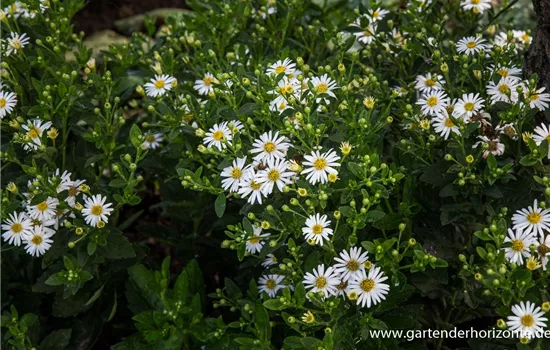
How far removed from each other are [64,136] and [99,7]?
7.83 ft

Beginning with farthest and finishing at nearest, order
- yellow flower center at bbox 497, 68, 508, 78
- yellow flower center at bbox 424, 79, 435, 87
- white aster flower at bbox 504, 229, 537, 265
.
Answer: yellow flower center at bbox 424, 79, 435, 87, yellow flower center at bbox 497, 68, 508, 78, white aster flower at bbox 504, 229, 537, 265

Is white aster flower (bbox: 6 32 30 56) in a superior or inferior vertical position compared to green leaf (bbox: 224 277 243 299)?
superior

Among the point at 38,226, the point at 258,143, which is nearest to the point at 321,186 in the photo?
the point at 258,143

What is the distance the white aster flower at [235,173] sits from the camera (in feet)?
6.15

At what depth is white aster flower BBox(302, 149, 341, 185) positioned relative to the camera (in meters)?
1.80

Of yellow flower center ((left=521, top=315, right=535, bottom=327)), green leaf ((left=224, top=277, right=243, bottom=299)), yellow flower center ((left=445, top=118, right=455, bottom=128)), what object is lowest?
yellow flower center ((left=521, top=315, right=535, bottom=327))

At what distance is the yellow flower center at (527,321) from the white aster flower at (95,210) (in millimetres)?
1145

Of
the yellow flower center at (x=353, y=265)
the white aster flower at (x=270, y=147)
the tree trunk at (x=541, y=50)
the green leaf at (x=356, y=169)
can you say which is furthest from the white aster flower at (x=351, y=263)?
the tree trunk at (x=541, y=50)

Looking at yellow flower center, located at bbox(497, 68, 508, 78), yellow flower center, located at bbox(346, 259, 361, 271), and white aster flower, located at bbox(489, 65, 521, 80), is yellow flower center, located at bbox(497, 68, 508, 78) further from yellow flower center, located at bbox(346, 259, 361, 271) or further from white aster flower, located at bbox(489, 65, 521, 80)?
yellow flower center, located at bbox(346, 259, 361, 271)

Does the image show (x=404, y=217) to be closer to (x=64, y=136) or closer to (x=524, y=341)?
(x=524, y=341)

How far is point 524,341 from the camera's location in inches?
64.6

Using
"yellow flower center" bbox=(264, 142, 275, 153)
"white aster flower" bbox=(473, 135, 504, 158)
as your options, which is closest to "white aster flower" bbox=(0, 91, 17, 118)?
"yellow flower center" bbox=(264, 142, 275, 153)

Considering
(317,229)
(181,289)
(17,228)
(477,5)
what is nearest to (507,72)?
(477,5)

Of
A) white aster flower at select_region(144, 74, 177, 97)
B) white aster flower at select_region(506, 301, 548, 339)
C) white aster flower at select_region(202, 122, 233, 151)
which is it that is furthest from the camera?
white aster flower at select_region(144, 74, 177, 97)
